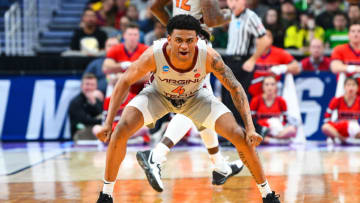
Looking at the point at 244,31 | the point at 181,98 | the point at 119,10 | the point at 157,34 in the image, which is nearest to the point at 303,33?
the point at 157,34

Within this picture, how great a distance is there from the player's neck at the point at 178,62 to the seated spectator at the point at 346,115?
4.65 metres

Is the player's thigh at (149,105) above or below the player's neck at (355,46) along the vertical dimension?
above

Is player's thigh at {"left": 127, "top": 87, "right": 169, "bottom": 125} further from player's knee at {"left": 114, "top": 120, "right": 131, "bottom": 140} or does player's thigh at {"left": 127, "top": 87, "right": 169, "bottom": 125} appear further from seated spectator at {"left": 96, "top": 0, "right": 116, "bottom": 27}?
seated spectator at {"left": 96, "top": 0, "right": 116, "bottom": 27}

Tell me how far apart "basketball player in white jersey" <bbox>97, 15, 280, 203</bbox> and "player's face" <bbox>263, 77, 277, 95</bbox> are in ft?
12.8

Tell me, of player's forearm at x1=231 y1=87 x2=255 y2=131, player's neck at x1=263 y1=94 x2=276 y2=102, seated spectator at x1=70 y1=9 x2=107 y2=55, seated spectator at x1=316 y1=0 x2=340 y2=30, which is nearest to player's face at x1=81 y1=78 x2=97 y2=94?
seated spectator at x1=70 y1=9 x2=107 y2=55

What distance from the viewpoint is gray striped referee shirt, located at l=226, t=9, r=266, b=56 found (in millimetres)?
7973

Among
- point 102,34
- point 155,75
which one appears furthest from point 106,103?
point 155,75

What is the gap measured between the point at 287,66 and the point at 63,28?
18.7 ft

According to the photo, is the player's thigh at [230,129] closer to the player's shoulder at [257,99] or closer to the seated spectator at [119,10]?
the player's shoulder at [257,99]

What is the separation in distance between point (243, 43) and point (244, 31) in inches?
9.7

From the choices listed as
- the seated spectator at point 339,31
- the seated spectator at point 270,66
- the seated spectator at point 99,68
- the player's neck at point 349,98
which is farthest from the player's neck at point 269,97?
the seated spectator at point 99,68

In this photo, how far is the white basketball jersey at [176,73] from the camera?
15.4 feet

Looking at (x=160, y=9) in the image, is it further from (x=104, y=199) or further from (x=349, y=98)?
(x=349, y=98)

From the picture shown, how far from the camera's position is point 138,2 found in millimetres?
12859
